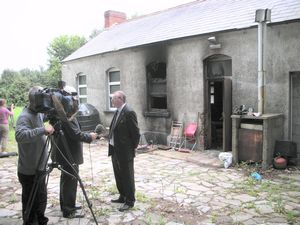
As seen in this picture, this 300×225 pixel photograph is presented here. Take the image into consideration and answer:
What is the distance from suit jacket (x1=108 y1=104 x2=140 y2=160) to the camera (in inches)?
200

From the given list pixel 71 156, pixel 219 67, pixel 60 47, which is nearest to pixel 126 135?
pixel 71 156

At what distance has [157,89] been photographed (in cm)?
1162

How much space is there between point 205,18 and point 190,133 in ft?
13.7

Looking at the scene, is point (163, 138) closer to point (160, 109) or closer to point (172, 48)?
point (160, 109)

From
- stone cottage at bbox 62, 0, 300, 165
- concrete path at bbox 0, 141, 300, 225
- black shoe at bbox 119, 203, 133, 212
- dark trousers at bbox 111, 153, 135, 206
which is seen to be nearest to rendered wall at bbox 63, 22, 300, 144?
stone cottage at bbox 62, 0, 300, 165

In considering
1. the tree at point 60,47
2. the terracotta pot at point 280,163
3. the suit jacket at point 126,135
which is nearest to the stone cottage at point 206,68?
the terracotta pot at point 280,163

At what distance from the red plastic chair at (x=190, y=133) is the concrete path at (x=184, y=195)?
134 centimetres

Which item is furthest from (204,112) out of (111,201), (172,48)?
(111,201)

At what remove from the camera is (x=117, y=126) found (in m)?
5.14

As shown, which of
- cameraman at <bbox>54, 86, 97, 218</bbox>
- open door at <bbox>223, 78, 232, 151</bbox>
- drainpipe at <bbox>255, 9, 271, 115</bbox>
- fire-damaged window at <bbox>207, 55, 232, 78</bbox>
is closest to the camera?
cameraman at <bbox>54, 86, 97, 218</bbox>

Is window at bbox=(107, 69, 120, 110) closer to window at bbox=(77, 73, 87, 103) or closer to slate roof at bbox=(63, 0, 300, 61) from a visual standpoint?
slate roof at bbox=(63, 0, 300, 61)

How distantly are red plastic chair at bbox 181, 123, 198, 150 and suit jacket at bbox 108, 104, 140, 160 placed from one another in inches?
199

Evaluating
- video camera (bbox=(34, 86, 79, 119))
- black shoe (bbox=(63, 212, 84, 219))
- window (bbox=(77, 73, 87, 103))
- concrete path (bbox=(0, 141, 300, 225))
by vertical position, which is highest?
window (bbox=(77, 73, 87, 103))

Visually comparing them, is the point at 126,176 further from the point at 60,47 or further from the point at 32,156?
the point at 60,47
